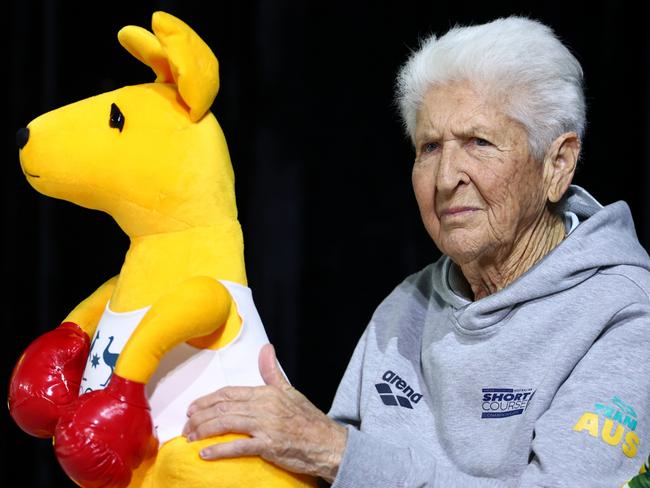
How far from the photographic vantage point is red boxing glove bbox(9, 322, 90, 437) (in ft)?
4.15

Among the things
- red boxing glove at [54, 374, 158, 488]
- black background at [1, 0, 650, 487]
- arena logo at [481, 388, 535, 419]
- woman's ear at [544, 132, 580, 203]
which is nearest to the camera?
red boxing glove at [54, 374, 158, 488]

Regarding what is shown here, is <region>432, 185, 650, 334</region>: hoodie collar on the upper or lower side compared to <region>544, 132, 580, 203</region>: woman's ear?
lower

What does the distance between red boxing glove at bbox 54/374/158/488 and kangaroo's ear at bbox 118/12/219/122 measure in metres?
0.37

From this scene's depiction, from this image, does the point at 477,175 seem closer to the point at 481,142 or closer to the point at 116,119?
the point at 481,142

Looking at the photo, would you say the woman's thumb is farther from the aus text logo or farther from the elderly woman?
the aus text logo

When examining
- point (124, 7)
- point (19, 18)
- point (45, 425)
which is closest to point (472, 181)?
point (45, 425)

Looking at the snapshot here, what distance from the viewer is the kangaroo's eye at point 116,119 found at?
49.6 inches

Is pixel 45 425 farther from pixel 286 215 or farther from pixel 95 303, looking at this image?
pixel 286 215

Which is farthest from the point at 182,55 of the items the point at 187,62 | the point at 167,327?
the point at 167,327

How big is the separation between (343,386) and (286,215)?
0.69 metres

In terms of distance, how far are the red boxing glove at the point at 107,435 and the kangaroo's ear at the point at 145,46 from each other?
426 millimetres

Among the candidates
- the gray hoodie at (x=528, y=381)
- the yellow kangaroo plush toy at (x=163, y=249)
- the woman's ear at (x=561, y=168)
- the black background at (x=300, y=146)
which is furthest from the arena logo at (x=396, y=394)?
the black background at (x=300, y=146)

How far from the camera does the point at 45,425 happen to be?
→ 127 centimetres

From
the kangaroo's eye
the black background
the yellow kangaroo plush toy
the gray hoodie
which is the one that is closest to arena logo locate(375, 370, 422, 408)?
the gray hoodie
